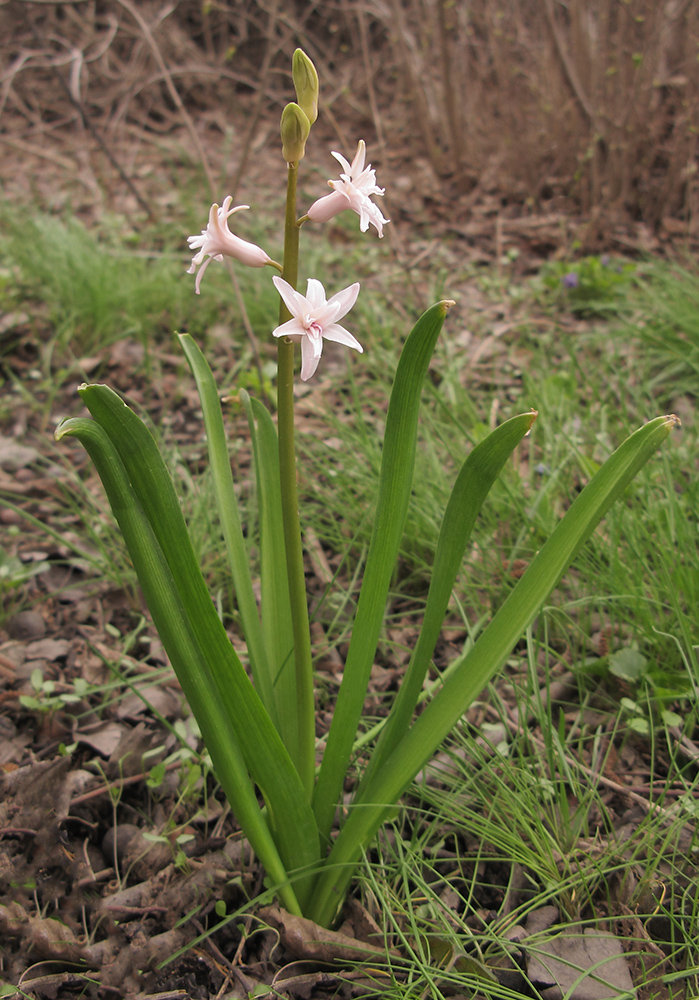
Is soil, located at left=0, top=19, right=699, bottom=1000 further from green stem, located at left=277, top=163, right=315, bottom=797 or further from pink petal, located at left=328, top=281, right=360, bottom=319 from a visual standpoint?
pink petal, located at left=328, top=281, right=360, bottom=319

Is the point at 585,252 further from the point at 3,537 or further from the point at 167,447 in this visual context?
the point at 3,537

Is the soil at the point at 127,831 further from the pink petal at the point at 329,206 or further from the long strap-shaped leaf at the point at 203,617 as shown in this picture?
the pink petal at the point at 329,206

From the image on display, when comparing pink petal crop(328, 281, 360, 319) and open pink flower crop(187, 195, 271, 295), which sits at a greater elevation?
open pink flower crop(187, 195, 271, 295)

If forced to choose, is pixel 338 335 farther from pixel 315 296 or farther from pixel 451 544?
pixel 451 544

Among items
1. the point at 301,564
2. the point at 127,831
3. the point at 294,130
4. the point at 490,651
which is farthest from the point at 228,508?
the point at 127,831

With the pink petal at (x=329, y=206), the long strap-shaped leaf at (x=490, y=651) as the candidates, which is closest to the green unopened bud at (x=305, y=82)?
the pink petal at (x=329, y=206)

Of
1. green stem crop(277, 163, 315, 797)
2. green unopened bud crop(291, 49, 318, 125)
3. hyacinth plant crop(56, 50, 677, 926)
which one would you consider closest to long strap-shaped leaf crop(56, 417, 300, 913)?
hyacinth plant crop(56, 50, 677, 926)

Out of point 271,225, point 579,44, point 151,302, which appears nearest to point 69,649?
point 151,302
